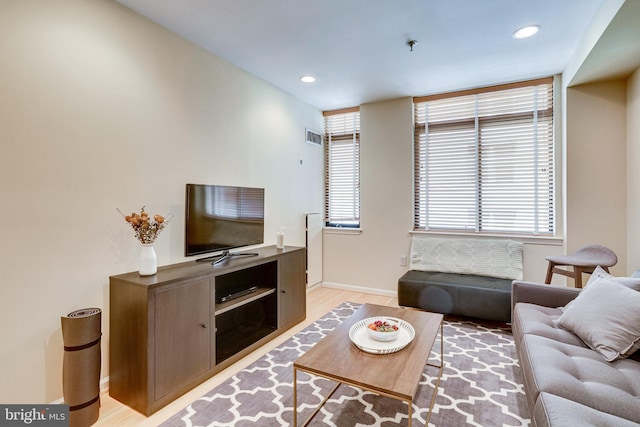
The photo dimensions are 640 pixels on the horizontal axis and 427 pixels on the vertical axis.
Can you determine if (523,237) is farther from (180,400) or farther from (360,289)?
(180,400)

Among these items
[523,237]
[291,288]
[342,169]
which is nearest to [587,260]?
[523,237]

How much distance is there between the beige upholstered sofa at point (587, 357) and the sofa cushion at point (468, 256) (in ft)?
4.10

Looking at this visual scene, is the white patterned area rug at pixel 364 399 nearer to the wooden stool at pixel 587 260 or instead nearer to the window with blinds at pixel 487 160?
the wooden stool at pixel 587 260

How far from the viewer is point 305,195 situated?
14.6ft

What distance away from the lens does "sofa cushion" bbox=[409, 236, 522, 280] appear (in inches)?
141

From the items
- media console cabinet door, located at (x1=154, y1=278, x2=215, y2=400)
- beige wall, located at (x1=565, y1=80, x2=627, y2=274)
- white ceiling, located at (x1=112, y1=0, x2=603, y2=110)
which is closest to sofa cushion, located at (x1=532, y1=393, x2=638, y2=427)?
media console cabinet door, located at (x1=154, y1=278, x2=215, y2=400)

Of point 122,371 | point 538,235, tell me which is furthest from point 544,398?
point 538,235

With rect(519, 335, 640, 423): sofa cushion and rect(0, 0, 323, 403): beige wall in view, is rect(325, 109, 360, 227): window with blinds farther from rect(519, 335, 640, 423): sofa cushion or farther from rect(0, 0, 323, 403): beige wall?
rect(519, 335, 640, 423): sofa cushion

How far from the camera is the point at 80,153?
1.99 m

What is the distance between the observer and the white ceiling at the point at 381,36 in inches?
88.4

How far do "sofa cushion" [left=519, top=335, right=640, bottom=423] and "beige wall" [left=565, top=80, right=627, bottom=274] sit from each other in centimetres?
198

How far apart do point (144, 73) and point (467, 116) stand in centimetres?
360

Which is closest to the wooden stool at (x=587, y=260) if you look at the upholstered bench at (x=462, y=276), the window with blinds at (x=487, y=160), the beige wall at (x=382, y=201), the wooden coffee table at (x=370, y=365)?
the upholstered bench at (x=462, y=276)

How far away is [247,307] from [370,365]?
1.86 meters
